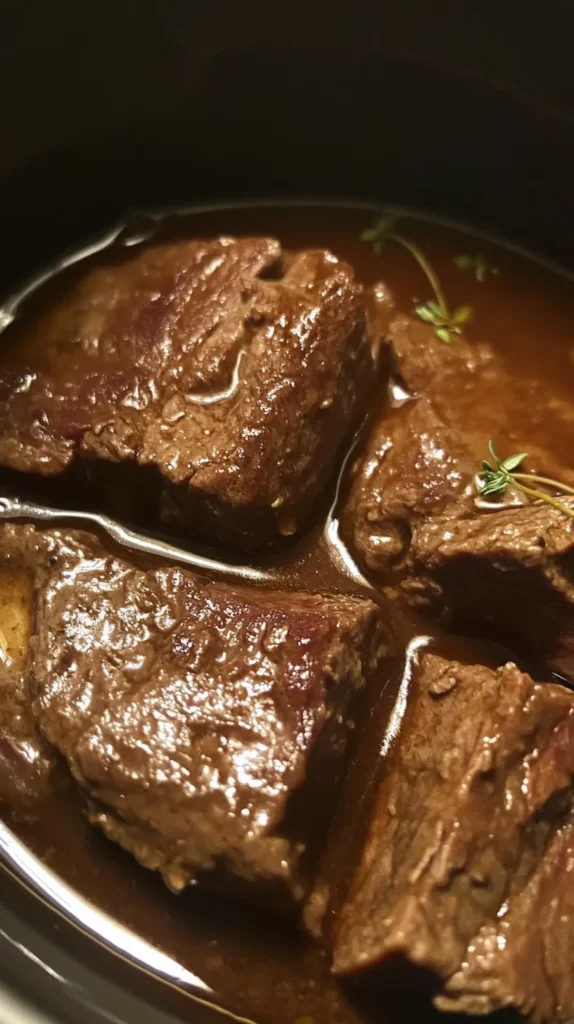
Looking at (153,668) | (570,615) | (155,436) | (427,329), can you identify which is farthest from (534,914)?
(427,329)

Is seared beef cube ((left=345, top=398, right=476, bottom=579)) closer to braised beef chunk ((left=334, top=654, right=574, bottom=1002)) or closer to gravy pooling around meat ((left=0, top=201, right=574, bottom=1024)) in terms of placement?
gravy pooling around meat ((left=0, top=201, right=574, bottom=1024))

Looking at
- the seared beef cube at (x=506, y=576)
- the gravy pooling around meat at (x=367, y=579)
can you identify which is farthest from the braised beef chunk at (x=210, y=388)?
the seared beef cube at (x=506, y=576)

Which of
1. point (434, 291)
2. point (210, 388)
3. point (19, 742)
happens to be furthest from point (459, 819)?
point (434, 291)

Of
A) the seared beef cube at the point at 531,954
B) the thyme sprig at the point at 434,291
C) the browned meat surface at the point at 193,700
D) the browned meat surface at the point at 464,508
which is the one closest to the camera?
the seared beef cube at the point at 531,954

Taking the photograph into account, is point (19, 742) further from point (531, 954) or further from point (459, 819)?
point (531, 954)

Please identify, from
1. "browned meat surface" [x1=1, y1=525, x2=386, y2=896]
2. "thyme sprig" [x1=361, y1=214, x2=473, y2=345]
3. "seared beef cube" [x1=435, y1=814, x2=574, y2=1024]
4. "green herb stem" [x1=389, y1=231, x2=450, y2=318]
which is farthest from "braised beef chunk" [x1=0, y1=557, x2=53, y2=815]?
"green herb stem" [x1=389, y1=231, x2=450, y2=318]

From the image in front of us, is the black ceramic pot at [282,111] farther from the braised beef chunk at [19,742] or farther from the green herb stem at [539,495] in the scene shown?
the green herb stem at [539,495]

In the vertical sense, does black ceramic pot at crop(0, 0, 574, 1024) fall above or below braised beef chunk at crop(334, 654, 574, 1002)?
above

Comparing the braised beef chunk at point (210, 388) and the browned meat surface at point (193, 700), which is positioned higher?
the braised beef chunk at point (210, 388)
